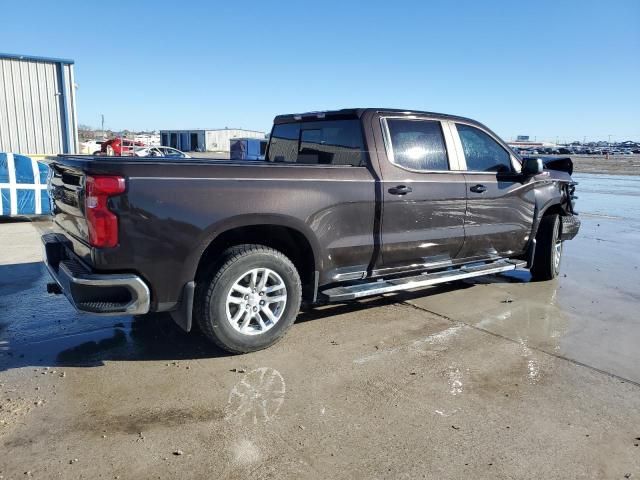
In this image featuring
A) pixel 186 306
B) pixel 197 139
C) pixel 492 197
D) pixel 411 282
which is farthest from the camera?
pixel 197 139

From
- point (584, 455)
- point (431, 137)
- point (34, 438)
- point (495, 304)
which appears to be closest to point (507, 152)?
point (431, 137)

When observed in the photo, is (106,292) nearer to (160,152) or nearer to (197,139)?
(160,152)

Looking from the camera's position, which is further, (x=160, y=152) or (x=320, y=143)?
(x=160, y=152)

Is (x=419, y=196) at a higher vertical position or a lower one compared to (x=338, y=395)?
higher

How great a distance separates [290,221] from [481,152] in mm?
2699

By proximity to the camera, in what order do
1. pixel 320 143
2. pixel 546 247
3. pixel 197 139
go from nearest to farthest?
1. pixel 320 143
2. pixel 546 247
3. pixel 197 139

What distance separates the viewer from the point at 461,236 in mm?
5363

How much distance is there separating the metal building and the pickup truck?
72.3m

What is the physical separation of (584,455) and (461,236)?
278 centimetres

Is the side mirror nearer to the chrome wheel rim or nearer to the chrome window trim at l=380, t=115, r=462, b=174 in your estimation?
the chrome window trim at l=380, t=115, r=462, b=174

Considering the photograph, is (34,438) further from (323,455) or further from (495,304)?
(495,304)

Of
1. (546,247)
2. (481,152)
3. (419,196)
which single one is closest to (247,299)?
(419,196)

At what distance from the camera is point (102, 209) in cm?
338

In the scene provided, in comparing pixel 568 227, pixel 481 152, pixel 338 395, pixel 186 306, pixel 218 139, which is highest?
pixel 481 152
